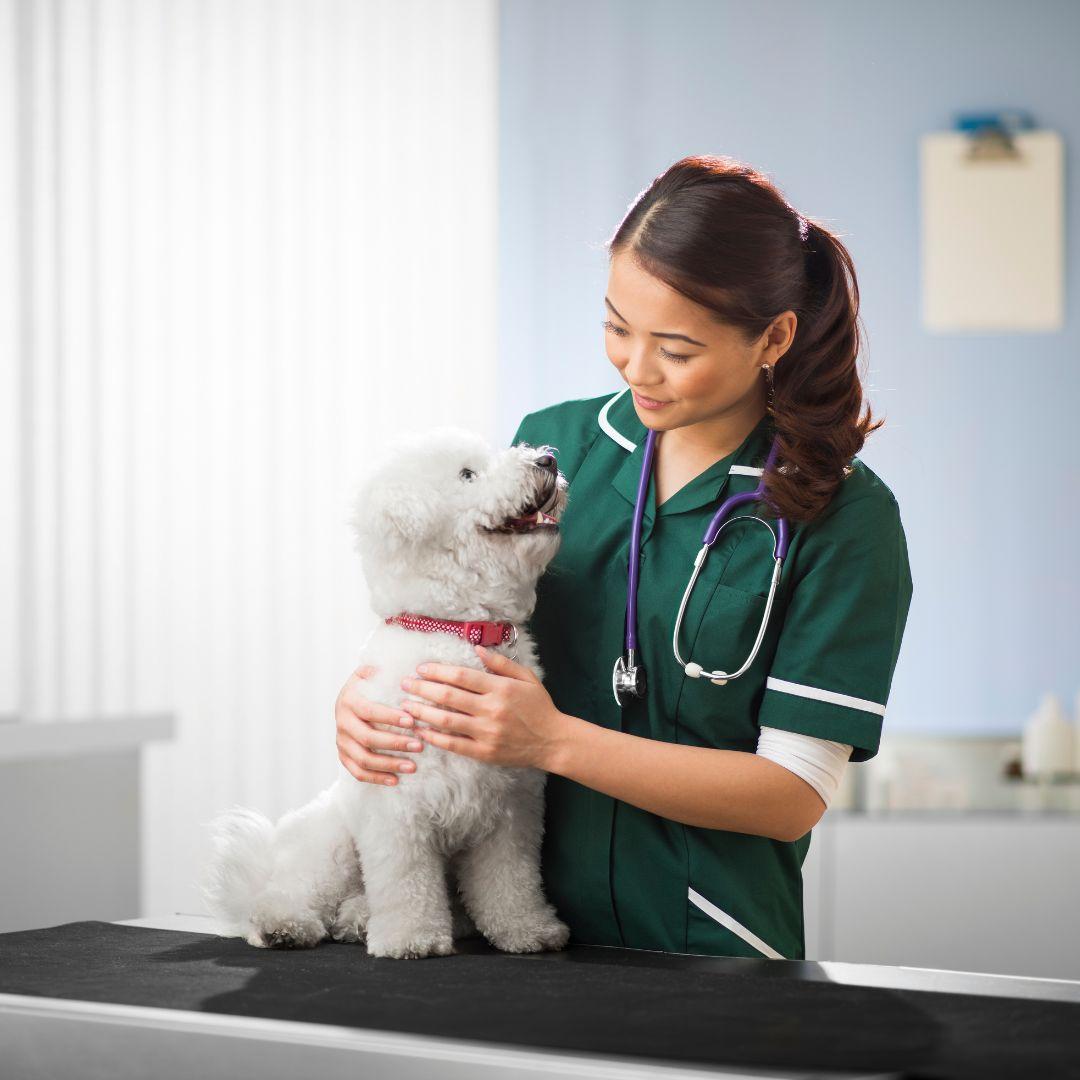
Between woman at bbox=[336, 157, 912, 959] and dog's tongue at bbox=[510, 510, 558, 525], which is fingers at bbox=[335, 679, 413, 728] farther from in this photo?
dog's tongue at bbox=[510, 510, 558, 525]

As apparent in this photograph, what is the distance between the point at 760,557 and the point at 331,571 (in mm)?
2204

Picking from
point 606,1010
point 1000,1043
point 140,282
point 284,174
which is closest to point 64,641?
point 140,282

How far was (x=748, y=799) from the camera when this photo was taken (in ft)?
4.40

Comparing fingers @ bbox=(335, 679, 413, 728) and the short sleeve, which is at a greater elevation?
the short sleeve

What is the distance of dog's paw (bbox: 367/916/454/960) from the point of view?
129 centimetres

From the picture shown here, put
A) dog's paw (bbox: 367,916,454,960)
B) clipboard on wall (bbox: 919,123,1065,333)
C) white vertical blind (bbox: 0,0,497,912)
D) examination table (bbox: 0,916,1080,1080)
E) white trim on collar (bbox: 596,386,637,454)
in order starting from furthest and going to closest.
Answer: white vertical blind (bbox: 0,0,497,912)
clipboard on wall (bbox: 919,123,1065,333)
white trim on collar (bbox: 596,386,637,454)
dog's paw (bbox: 367,916,454,960)
examination table (bbox: 0,916,1080,1080)

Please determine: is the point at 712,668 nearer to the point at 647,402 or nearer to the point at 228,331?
the point at 647,402

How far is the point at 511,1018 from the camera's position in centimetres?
100

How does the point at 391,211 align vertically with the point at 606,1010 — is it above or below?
above

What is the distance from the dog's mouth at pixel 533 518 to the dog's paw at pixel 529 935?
41 cm

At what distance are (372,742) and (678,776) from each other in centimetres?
31

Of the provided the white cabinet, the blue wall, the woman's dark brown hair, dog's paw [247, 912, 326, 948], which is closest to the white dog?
dog's paw [247, 912, 326, 948]

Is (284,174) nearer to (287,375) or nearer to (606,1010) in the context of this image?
(287,375)

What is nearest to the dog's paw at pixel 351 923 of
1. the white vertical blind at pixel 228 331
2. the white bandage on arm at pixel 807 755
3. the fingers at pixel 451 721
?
the fingers at pixel 451 721
